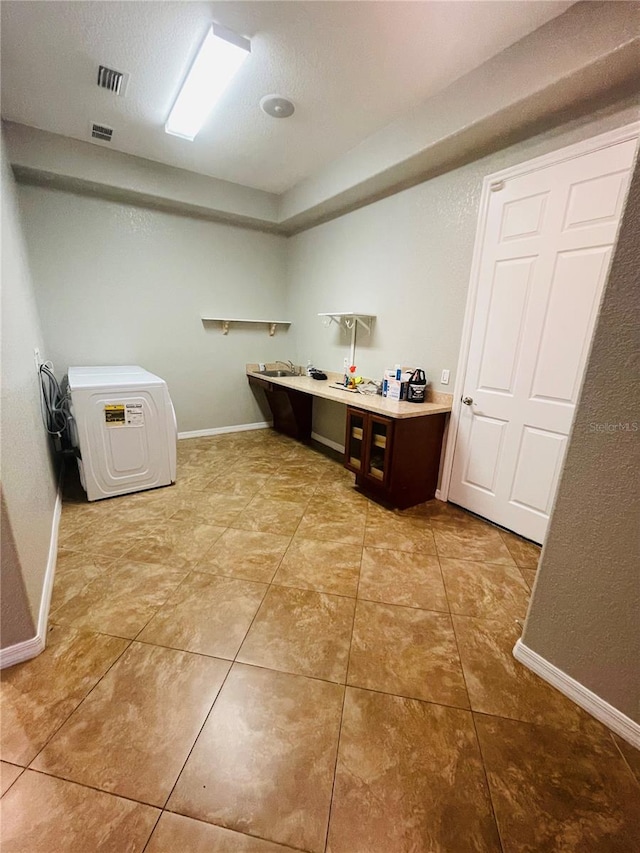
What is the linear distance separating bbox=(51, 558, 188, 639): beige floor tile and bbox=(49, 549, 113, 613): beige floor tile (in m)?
0.04

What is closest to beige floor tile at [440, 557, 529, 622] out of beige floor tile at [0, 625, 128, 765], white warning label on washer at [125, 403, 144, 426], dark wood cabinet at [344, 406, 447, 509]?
dark wood cabinet at [344, 406, 447, 509]

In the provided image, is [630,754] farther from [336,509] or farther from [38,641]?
[38,641]

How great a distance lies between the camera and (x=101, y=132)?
8.86 ft

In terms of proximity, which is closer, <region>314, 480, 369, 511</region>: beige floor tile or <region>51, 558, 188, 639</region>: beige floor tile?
<region>51, 558, 188, 639</region>: beige floor tile

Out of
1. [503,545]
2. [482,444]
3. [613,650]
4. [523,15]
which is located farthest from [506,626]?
[523,15]

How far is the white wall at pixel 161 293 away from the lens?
318 centimetres

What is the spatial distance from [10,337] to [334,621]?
81.4 inches

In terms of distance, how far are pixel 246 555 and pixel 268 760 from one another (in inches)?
41.6

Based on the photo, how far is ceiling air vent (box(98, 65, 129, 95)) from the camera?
2039 millimetres

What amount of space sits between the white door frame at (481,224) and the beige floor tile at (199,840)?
2290 millimetres

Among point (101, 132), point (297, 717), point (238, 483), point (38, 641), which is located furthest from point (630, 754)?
point (101, 132)

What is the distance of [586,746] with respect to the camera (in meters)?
1.12

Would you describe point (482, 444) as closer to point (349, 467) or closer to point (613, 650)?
point (349, 467)

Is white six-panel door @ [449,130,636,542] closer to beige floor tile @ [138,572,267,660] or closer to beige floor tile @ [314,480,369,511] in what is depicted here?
beige floor tile @ [314,480,369,511]
